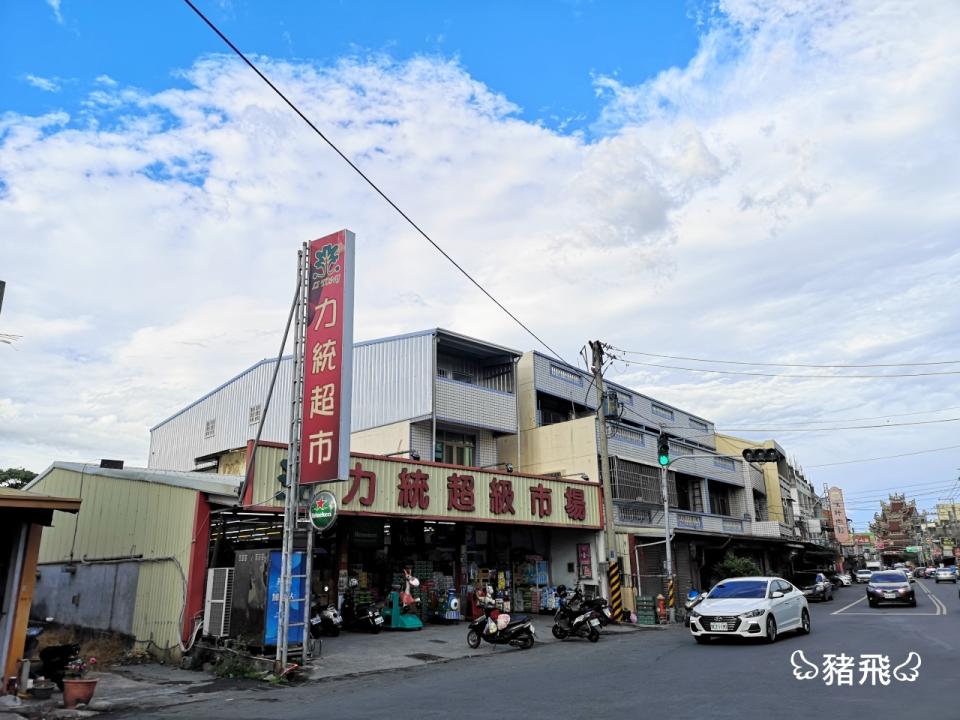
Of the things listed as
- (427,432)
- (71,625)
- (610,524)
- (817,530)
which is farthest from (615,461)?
(817,530)

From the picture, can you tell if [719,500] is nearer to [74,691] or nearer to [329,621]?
[329,621]

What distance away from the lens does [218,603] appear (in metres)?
14.1

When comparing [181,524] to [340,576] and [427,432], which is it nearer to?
[340,576]

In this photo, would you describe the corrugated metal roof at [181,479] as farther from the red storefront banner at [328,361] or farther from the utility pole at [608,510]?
the utility pole at [608,510]

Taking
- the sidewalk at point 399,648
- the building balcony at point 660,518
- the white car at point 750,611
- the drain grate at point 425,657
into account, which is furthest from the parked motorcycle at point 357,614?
the building balcony at point 660,518

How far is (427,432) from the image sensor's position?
84.9 feet

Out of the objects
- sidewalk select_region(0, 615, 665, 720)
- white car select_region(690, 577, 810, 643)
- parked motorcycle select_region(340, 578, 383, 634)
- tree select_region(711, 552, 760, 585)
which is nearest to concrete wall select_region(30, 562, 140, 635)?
sidewalk select_region(0, 615, 665, 720)

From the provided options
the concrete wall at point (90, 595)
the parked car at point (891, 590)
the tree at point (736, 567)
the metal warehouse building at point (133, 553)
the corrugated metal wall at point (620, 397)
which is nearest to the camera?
the metal warehouse building at point (133, 553)

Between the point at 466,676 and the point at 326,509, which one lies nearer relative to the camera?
the point at 466,676

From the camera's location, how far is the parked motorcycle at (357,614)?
62.7 feet

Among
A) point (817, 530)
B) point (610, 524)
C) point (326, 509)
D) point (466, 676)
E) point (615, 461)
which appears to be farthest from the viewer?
point (817, 530)

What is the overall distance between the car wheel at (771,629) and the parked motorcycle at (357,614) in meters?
9.90

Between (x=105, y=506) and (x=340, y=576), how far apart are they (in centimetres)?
662

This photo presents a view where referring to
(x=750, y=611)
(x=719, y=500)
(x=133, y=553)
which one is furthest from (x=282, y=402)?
(x=719, y=500)
